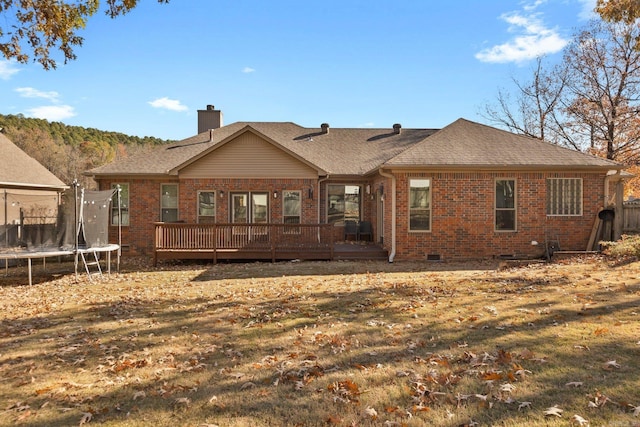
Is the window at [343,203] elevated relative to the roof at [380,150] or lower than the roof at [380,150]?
lower

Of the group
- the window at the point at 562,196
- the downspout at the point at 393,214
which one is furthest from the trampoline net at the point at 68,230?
the window at the point at 562,196

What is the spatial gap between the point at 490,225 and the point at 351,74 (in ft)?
38.8

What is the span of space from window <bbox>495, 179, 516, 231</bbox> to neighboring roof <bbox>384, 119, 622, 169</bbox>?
691 mm

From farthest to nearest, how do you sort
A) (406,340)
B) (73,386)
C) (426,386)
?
(406,340)
(73,386)
(426,386)

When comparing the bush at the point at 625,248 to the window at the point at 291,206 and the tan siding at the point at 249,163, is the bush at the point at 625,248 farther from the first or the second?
the window at the point at 291,206

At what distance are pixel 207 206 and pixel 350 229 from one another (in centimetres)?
569

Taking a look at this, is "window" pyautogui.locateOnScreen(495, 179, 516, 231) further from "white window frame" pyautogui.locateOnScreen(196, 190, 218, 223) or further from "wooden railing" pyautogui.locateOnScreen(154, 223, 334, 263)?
"white window frame" pyautogui.locateOnScreen(196, 190, 218, 223)

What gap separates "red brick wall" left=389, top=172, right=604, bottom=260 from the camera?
1370 centimetres

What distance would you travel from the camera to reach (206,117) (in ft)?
70.2

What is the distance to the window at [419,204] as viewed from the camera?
13.8 metres

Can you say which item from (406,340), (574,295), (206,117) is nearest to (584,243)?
(574,295)

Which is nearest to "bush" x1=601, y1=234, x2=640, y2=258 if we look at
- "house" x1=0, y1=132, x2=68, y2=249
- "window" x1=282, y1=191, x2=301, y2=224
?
"window" x1=282, y1=191, x2=301, y2=224

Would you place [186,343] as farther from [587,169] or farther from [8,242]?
[587,169]

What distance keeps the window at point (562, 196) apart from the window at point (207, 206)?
11.5 meters
